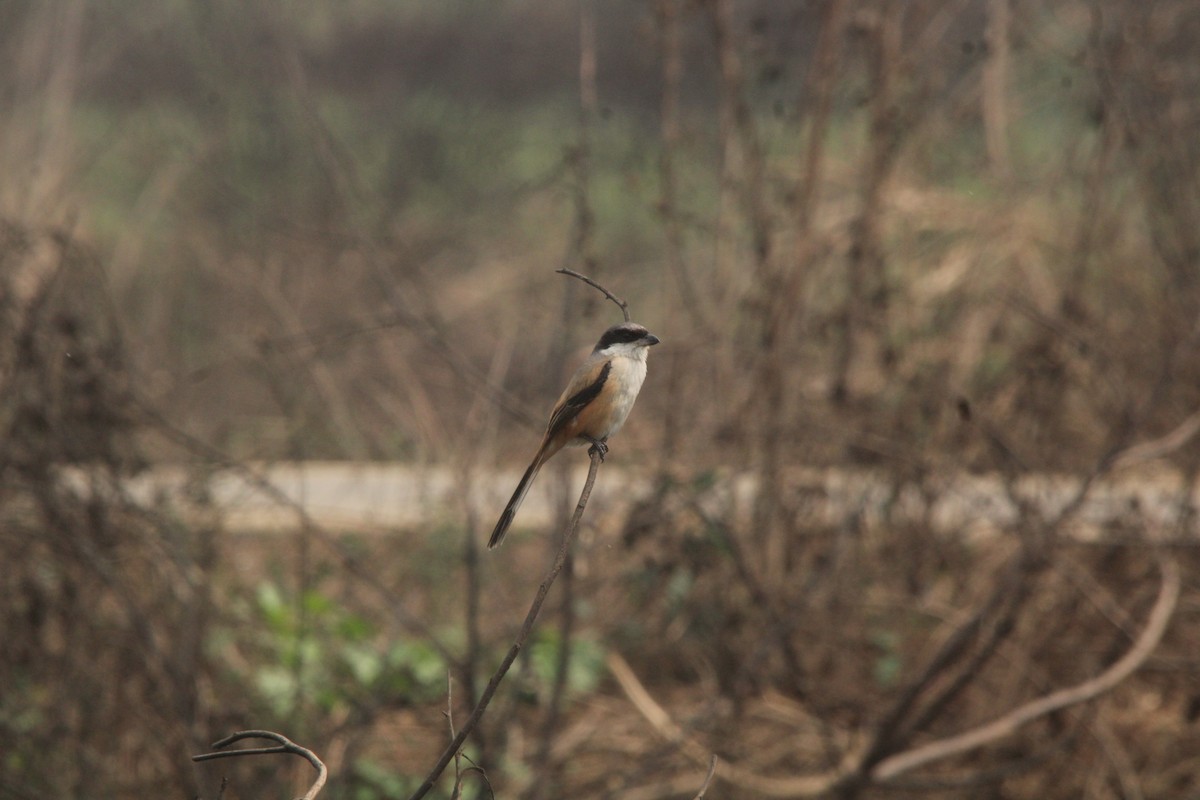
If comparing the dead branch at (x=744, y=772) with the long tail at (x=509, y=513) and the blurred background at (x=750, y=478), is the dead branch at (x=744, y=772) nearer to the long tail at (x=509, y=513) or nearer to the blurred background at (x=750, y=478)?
the blurred background at (x=750, y=478)

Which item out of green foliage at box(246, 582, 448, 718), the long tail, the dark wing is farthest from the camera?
green foliage at box(246, 582, 448, 718)

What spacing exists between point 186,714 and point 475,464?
204 centimetres

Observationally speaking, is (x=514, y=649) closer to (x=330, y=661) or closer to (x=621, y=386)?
(x=621, y=386)

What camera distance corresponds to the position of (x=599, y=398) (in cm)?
351

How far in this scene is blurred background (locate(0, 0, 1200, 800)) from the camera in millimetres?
5453

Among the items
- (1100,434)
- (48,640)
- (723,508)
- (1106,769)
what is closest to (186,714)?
(48,640)

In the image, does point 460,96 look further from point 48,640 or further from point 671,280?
point 48,640

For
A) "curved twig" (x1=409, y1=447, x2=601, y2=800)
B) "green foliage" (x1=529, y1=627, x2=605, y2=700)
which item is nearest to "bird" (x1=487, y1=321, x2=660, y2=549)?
"curved twig" (x1=409, y1=447, x2=601, y2=800)

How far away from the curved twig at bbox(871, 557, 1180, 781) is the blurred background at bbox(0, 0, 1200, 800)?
20mm

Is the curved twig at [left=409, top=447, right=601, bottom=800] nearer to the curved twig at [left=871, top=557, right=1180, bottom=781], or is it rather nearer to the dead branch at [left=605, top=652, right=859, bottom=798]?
the dead branch at [left=605, top=652, right=859, bottom=798]

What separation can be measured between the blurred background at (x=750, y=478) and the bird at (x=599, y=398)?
122cm

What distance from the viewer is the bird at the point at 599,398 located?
329 cm

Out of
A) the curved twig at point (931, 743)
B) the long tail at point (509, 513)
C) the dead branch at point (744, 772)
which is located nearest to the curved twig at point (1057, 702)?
the curved twig at point (931, 743)

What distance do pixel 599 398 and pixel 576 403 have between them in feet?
0.35
